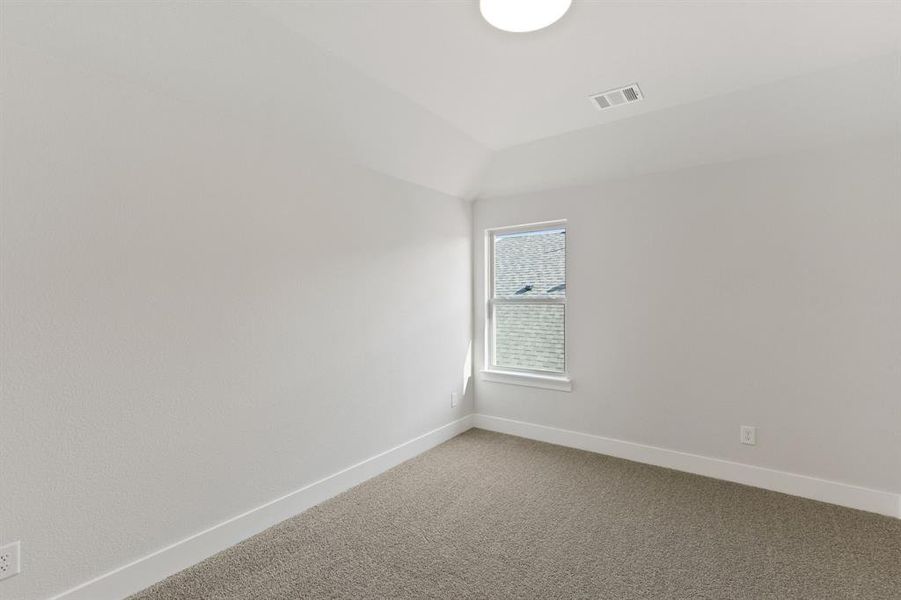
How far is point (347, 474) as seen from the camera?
2836mm

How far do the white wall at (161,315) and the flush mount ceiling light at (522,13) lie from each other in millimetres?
1181

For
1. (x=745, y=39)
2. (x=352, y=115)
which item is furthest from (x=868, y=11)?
(x=352, y=115)

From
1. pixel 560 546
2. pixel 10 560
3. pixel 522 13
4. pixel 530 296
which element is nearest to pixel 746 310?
pixel 530 296

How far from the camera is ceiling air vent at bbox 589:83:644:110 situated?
8.27ft

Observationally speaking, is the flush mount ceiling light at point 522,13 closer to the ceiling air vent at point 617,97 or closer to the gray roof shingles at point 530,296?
the ceiling air vent at point 617,97

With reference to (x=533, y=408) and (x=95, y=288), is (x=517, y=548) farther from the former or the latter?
(x=95, y=288)

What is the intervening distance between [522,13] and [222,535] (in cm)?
280

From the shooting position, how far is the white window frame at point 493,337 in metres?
3.67

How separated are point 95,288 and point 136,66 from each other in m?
0.96

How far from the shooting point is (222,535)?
2.16 metres

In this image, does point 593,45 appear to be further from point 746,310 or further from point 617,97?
point 746,310

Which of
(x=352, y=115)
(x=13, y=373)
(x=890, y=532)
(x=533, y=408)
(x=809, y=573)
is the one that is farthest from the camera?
(x=533, y=408)

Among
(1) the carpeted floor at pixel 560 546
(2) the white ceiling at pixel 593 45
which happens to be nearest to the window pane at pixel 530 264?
(2) the white ceiling at pixel 593 45

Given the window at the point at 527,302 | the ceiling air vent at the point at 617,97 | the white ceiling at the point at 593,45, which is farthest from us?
the window at the point at 527,302
